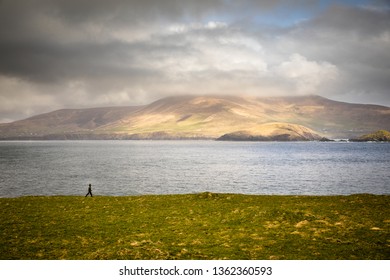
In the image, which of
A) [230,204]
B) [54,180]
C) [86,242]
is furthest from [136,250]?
[54,180]

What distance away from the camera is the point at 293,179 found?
79062 millimetres

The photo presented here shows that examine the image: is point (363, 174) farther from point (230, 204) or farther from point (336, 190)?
point (230, 204)

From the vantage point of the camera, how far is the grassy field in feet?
41.0

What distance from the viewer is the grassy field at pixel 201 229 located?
41.0 ft

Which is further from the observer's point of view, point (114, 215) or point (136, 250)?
point (114, 215)

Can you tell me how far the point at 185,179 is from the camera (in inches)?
3108

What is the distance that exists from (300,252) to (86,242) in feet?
31.0

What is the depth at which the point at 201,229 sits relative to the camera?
15.9 meters
